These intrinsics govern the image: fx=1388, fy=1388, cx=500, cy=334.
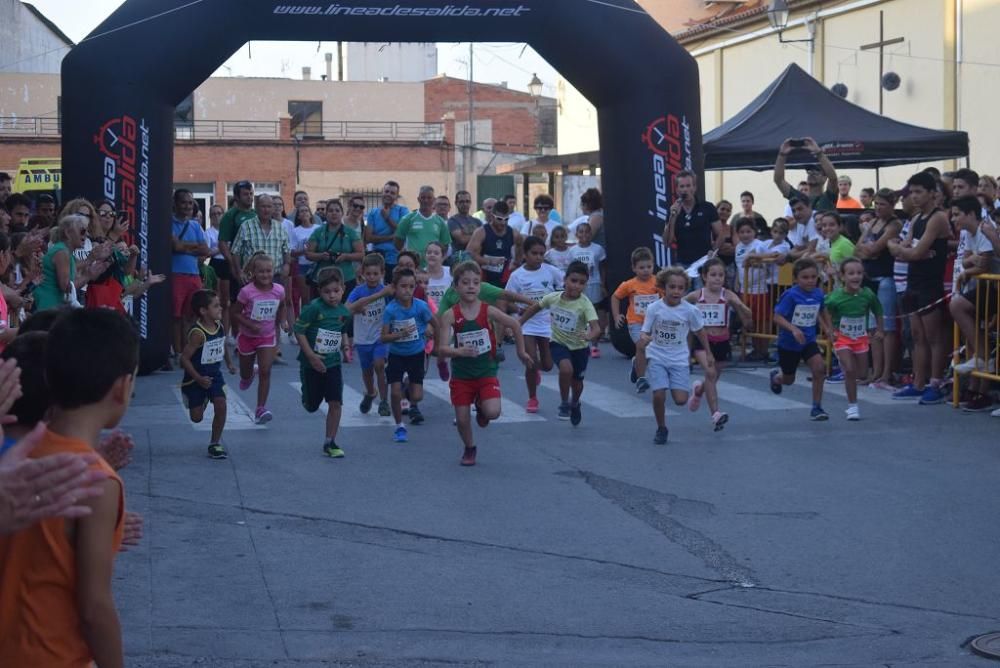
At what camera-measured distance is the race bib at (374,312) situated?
1158 cm

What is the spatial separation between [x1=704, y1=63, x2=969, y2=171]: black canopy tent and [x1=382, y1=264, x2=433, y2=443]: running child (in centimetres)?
723

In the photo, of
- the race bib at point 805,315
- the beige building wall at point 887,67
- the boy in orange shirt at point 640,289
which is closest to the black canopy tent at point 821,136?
the boy in orange shirt at point 640,289

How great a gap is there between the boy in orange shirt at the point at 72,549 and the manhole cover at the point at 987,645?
3678 mm

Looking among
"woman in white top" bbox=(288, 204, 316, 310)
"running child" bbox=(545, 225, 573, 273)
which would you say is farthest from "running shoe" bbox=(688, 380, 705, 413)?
"woman in white top" bbox=(288, 204, 316, 310)

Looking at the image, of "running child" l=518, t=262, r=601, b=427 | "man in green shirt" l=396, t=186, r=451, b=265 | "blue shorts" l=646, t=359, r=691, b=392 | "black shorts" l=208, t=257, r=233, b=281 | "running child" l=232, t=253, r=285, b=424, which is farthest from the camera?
"man in green shirt" l=396, t=186, r=451, b=265

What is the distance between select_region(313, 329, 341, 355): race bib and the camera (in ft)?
33.7

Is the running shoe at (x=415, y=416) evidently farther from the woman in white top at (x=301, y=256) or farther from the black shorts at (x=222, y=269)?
the woman in white top at (x=301, y=256)

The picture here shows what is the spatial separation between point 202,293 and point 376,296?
164cm

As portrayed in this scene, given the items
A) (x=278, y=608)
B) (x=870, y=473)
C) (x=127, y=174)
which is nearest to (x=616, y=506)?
(x=870, y=473)

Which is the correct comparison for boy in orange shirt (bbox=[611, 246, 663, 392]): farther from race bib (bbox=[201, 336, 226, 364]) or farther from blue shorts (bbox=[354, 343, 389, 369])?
race bib (bbox=[201, 336, 226, 364])

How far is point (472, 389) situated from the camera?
9812 millimetres

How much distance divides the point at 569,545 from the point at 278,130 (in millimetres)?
47869

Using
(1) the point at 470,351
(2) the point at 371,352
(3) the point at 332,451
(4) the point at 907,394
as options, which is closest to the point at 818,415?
(4) the point at 907,394

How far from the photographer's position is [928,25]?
26.3 metres
